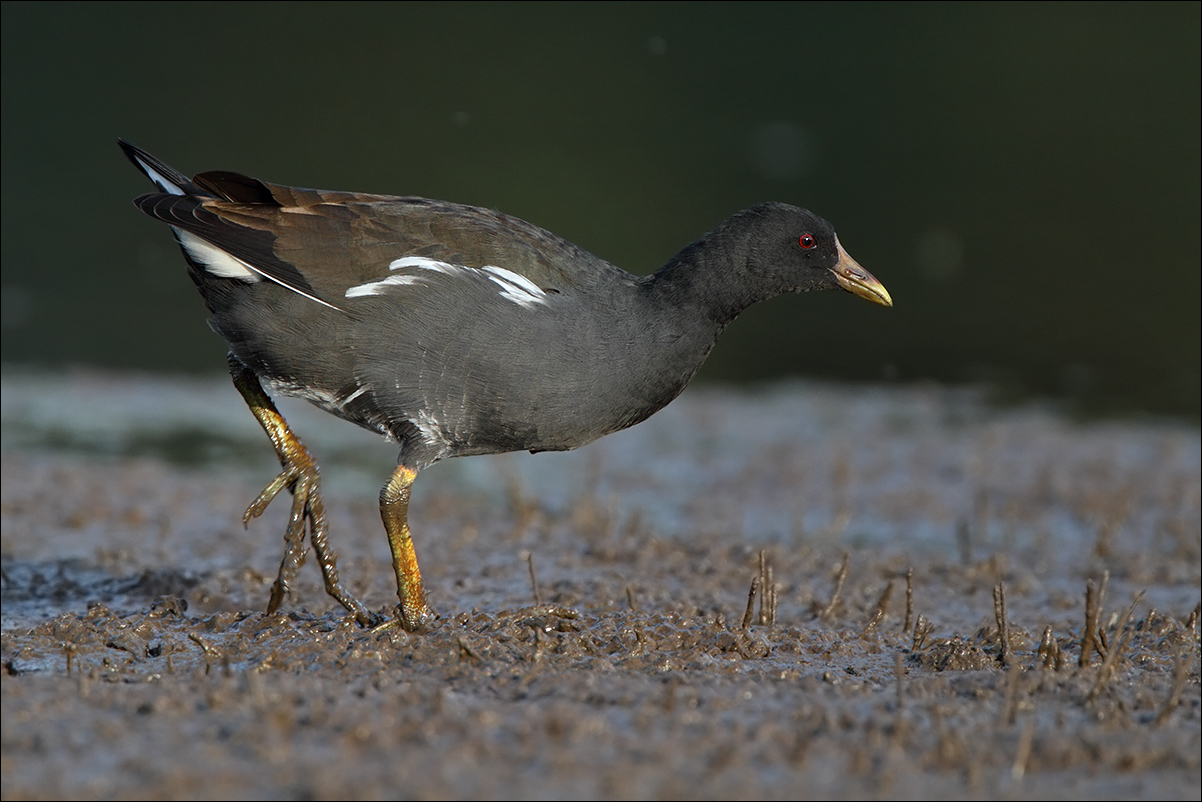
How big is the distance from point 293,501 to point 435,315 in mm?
971

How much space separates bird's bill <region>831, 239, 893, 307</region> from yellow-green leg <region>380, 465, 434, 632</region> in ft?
5.70

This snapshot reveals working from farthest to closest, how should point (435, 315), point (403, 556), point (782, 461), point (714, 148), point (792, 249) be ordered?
point (714, 148), point (782, 461), point (792, 249), point (403, 556), point (435, 315)

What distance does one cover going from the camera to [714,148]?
48.3 feet

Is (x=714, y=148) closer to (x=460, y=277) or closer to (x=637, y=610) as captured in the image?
(x=637, y=610)

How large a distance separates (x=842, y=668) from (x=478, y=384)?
4.96 feet

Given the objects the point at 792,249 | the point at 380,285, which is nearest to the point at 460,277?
the point at 380,285

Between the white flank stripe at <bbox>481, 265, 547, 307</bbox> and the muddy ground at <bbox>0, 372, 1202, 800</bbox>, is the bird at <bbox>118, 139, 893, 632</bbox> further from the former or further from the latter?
the muddy ground at <bbox>0, 372, 1202, 800</bbox>

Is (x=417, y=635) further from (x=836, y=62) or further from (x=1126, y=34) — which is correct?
(x=1126, y=34)

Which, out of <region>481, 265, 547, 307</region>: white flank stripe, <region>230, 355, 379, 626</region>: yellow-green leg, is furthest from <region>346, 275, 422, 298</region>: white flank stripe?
<region>230, 355, 379, 626</region>: yellow-green leg

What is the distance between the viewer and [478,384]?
438 cm

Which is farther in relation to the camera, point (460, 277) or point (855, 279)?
point (855, 279)

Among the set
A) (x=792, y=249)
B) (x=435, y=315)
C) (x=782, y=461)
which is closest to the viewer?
(x=435, y=315)

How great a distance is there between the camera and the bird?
439 centimetres

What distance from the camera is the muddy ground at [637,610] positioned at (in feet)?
10.4
